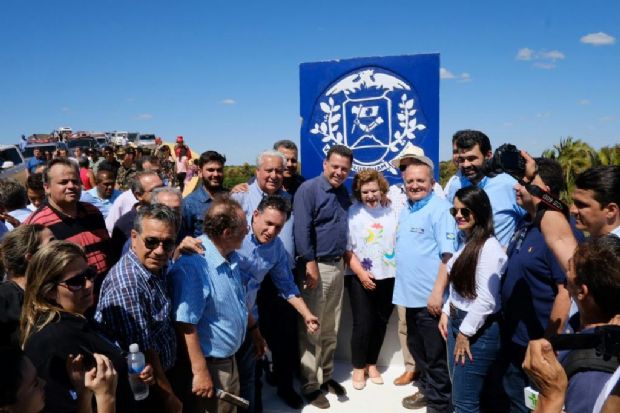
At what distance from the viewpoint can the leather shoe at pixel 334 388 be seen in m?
3.84

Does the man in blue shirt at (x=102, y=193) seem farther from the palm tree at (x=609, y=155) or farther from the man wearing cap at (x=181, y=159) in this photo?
the palm tree at (x=609, y=155)

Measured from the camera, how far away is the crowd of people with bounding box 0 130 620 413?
1.56 meters

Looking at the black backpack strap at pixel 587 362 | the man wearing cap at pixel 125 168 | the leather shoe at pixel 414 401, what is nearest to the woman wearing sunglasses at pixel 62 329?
the black backpack strap at pixel 587 362

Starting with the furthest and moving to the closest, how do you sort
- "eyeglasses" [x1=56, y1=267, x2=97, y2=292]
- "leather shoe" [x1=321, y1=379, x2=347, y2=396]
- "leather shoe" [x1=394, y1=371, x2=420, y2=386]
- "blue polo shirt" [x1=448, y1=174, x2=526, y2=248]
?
"leather shoe" [x1=394, y1=371, x2=420, y2=386], "leather shoe" [x1=321, y1=379, x2=347, y2=396], "blue polo shirt" [x1=448, y1=174, x2=526, y2=248], "eyeglasses" [x1=56, y1=267, x2=97, y2=292]

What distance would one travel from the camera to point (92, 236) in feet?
10.1

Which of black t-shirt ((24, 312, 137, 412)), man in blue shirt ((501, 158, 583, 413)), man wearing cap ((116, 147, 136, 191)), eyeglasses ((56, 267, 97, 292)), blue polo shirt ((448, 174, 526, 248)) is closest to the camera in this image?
black t-shirt ((24, 312, 137, 412))

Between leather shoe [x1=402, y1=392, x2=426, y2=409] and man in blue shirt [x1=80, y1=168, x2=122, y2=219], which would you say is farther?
man in blue shirt [x1=80, y1=168, x2=122, y2=219]

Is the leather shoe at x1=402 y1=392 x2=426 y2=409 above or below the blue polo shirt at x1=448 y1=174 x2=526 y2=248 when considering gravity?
below

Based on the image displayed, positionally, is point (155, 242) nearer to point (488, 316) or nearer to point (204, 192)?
point (204, 192)

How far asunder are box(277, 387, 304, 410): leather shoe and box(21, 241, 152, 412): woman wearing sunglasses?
2.14 meters

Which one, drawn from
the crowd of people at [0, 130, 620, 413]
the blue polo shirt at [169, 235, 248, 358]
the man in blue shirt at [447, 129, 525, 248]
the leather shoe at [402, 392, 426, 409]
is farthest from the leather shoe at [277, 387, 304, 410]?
the man in blue shirt at [447, 129, 525, 248]

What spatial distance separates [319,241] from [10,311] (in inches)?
88.7

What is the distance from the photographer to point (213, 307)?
2404 millimetres

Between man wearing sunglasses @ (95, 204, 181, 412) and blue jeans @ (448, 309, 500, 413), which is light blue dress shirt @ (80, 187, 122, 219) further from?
blue jeans @ (448, 309, 500, 413)
